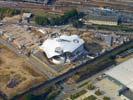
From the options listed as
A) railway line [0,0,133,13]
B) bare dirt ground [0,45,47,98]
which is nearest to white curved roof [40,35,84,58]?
bare dirt ground [0,45,47,98]

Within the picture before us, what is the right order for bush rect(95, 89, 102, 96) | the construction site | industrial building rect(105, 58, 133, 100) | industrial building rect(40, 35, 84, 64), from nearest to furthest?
industrial building rect(105, 58, 133, 100) < bush rect(95, 89, 102, 96) < the construction site < industrial building rect(40, 35, 84, 64)

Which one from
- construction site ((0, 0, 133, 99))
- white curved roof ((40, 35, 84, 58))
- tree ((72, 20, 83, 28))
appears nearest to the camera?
construction site ((0, 0, 133, 99))

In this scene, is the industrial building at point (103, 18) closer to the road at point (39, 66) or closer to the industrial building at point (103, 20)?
the industrial building at point (103, 20)

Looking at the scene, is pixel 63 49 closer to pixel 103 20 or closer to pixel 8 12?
pixel 103 20

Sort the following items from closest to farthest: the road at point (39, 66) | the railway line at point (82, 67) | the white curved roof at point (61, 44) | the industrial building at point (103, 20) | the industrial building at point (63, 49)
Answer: the railway line at point (82, 67) → the road at point (39, 66) → the industrial building at point (63, 49) → the white curved roof at point (61, 44) → the industrial building at point (103, 20)

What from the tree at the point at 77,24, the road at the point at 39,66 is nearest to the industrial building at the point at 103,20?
the tree at the point at 77,24

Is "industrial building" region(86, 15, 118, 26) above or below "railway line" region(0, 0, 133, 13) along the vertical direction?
below

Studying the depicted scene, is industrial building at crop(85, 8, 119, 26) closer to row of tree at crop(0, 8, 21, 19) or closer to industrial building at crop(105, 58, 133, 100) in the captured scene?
row of tree at crop(0, 8, 21, 19)
